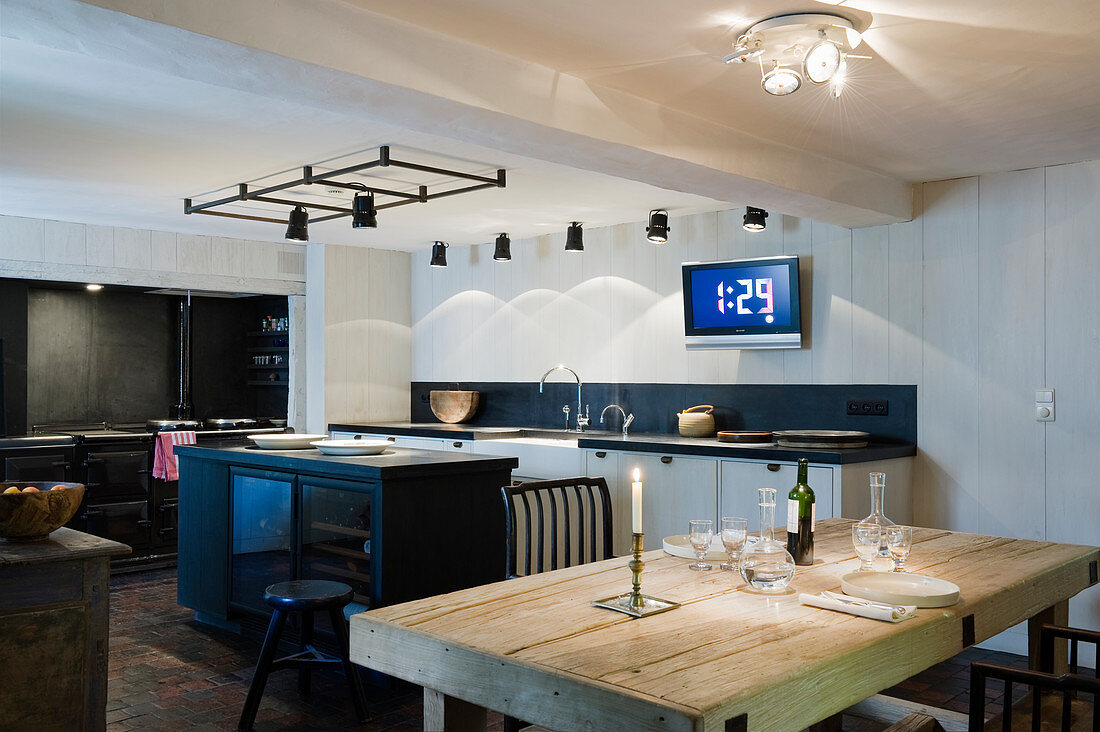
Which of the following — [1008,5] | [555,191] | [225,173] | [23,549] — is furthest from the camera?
[555,191]

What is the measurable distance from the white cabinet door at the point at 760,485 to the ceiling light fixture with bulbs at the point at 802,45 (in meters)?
2.33

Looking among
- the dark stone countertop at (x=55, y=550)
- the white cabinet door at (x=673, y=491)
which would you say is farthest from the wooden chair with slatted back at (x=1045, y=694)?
the white cabinet door at (x=673, y=491)

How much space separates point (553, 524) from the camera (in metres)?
3.46

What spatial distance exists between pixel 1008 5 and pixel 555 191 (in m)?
3.11

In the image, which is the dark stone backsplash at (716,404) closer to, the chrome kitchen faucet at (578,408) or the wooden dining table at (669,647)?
the chrome kitchen faucet at (578,408)

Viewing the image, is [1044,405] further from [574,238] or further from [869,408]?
[574,238]

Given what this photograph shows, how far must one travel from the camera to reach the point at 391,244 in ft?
25.5

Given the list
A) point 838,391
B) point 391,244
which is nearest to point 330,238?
point 391,244

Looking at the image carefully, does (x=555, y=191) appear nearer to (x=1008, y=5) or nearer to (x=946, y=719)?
(x=1008, y=5)

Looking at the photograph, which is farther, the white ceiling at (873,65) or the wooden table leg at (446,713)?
the white ceiling at (873,65)

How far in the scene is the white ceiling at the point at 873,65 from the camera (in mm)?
2678

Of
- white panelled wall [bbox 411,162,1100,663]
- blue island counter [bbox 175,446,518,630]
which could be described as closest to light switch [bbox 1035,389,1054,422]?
white panelled wall [bbox 411,162,1100,663]

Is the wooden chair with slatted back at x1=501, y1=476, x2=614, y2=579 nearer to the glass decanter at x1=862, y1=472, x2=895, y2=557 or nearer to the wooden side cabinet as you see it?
the glass decanter at x1=862, y1=472, x2=895, y2=557

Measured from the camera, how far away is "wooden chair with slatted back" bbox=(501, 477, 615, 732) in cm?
333
